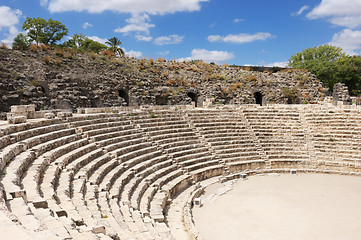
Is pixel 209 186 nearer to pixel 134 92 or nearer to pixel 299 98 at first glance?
pixel 134 92

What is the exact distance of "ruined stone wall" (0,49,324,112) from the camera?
18016 millimetres

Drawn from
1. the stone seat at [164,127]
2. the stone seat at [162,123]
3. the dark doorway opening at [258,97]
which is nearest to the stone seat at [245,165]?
the stone seat at [164,127]

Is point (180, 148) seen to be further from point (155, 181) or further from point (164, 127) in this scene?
point (155, 181)

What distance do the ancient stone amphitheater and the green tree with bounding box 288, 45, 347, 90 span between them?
25.0 metres

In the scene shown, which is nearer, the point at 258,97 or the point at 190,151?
the point at 190,151

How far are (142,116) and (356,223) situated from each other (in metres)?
11.6

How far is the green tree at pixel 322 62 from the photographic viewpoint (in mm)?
40875

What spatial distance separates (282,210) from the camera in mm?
10445

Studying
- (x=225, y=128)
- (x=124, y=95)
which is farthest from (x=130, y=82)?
(x=225, y=128)

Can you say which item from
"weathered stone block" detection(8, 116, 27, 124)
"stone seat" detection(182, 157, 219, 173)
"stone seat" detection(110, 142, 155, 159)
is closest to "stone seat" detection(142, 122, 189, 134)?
"stone seat" detection(110, 142, 155, 159)

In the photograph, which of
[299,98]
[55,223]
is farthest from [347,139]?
[55,223]

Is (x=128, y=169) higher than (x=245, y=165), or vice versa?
(x=128, y=169)

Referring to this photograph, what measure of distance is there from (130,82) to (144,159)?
11.4 meters

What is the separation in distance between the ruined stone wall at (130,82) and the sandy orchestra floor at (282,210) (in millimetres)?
11653
